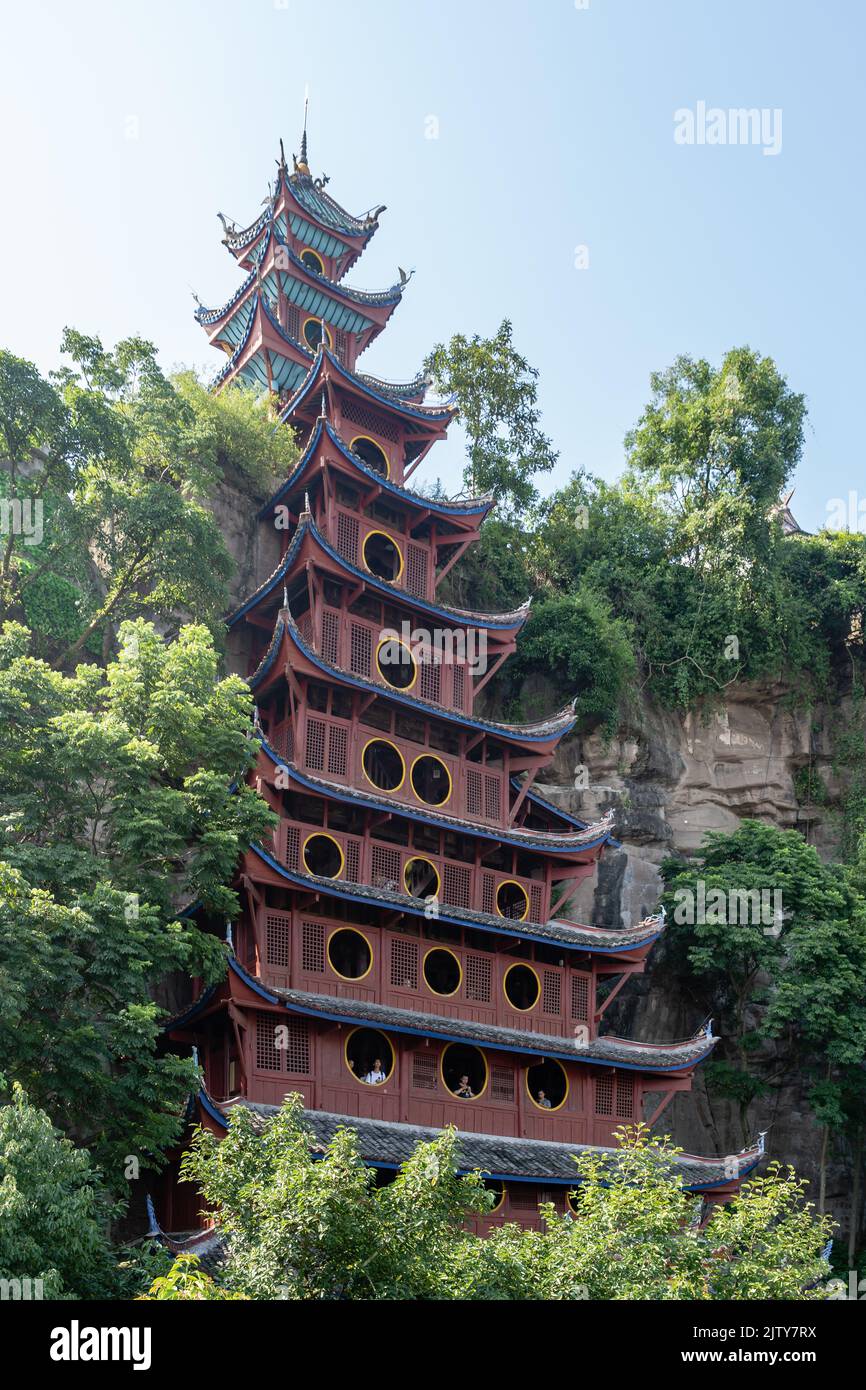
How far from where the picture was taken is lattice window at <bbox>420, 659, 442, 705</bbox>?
2953cm

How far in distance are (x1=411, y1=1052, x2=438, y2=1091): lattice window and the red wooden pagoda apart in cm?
5

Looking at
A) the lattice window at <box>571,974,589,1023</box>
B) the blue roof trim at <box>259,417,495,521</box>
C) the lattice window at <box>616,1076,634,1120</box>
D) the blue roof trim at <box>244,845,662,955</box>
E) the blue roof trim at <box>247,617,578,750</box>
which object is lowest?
the lattice window at <box>616,1076,634,1120</box>

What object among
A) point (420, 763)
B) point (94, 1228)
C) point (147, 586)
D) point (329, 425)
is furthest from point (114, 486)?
point (94, 1228)

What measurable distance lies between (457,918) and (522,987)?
299cm

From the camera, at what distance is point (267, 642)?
1193 inches

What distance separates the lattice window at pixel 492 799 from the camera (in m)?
29.0

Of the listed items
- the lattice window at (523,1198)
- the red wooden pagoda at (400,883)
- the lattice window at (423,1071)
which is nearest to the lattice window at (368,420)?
the red wooden pagoda at (400,883)

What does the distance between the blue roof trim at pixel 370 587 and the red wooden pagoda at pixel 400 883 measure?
65 millimetres

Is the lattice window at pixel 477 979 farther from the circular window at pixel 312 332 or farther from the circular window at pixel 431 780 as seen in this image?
the circular window at pixel 312 332

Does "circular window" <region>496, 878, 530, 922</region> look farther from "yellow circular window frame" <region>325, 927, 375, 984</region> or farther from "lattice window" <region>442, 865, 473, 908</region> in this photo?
"yellow circular window frame" <region>325, 927, 375, 984</region>

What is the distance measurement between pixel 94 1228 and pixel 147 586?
51.7 feet

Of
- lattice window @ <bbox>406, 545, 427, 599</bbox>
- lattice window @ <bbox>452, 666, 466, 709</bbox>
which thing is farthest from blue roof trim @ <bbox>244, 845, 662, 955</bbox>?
lattice window @ <bbox>406, 545, 427, 599</bbox>

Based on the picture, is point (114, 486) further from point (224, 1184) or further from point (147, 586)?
point (224, 1184)

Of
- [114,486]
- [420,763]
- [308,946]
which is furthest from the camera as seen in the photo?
[420,763]
